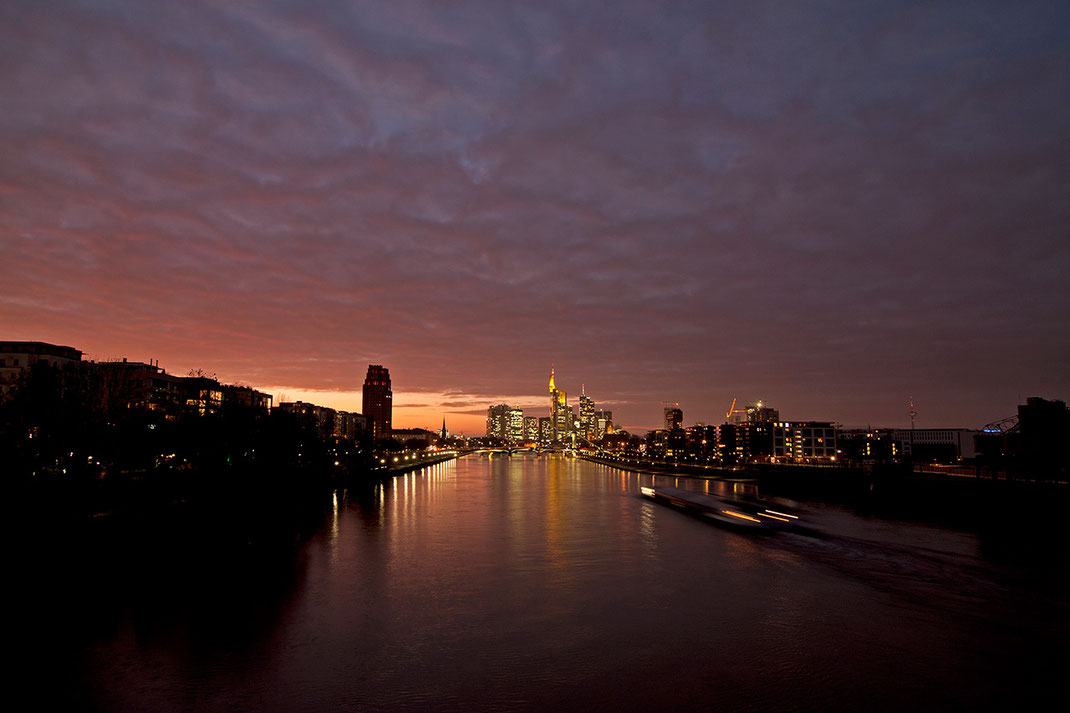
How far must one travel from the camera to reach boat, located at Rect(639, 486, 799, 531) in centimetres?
4084

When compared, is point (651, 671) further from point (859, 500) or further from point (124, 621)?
point (859, 500)

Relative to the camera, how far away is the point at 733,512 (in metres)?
44.6

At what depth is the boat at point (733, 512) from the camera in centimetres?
4084

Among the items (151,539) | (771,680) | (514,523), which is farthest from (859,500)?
(151,539)

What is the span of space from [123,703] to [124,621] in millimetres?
6622

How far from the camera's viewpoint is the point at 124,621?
17281 mm

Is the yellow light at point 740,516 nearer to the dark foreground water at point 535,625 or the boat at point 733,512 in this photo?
the boat at point 733,512

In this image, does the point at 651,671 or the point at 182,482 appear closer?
the point at 651,671

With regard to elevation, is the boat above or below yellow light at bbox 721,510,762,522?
below

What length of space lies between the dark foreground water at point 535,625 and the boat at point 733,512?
7471 mm

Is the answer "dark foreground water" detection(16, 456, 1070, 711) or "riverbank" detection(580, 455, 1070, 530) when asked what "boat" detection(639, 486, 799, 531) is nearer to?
"dark foreground water" detection(16, 456, 1070, 711)

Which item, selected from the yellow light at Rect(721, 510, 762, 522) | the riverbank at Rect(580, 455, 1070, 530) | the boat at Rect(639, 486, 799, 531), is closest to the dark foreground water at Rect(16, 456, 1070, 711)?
the boat at Rect(639, 486, 799, 531)

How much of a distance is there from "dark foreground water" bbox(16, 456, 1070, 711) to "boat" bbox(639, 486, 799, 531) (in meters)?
7.47

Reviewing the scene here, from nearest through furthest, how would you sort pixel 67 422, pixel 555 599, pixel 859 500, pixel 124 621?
pixel 124 621 → pixel 555 599 → pixel 67 422 → pixel 859 500
